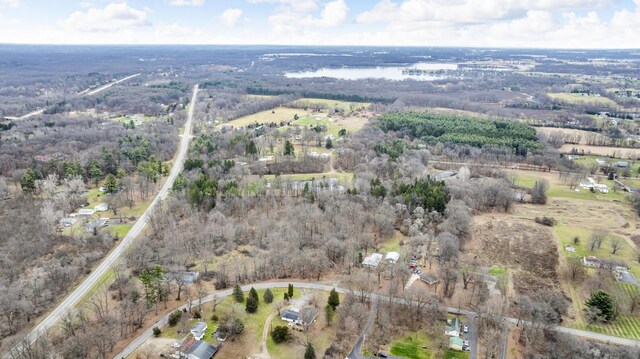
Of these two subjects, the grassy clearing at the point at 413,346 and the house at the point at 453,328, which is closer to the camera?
the grassy clearing at the point at 413,346

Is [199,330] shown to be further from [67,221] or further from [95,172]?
[95,172]

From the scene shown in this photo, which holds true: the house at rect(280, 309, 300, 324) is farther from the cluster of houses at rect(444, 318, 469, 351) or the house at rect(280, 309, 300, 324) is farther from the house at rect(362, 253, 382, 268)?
the cluster of houses at rect(444, 318, 469, 351)

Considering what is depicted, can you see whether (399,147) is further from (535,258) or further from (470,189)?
(535,258)

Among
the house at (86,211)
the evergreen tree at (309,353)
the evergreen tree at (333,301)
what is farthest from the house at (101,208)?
the evergreen tree at (309,353)

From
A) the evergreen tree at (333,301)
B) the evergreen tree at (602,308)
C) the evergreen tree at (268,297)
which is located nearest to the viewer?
the evergreen tree at (602,308)

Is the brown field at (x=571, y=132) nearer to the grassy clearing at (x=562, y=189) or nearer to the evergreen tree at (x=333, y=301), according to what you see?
the grassy clearing at (x=562, y=189)

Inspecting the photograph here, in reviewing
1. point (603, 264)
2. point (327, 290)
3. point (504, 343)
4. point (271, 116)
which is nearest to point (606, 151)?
point (603, 264)
